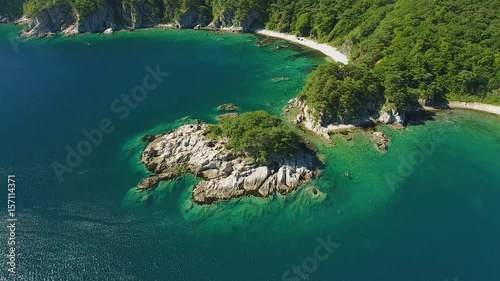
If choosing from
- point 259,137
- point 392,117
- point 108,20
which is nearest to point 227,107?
point 259,137

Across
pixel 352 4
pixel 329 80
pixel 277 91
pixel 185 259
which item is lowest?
pixel 185 259

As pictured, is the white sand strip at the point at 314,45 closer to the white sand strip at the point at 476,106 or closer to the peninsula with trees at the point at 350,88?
the peninsula with trees at the point at 350,88

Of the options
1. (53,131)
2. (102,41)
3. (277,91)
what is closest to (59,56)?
(102,41)

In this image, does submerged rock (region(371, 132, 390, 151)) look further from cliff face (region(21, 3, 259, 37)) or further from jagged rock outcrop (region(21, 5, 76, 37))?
jagged rock outcrop (region(21, 5, 76, 37))

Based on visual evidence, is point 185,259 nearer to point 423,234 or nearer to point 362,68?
point 423,234

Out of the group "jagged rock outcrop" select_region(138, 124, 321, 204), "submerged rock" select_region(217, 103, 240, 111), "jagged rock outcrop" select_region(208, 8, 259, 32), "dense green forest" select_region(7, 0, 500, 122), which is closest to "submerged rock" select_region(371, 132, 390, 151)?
"dense green forest" select_region(7, 0, 500, 122)

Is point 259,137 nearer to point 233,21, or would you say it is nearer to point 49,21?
point 233,21
